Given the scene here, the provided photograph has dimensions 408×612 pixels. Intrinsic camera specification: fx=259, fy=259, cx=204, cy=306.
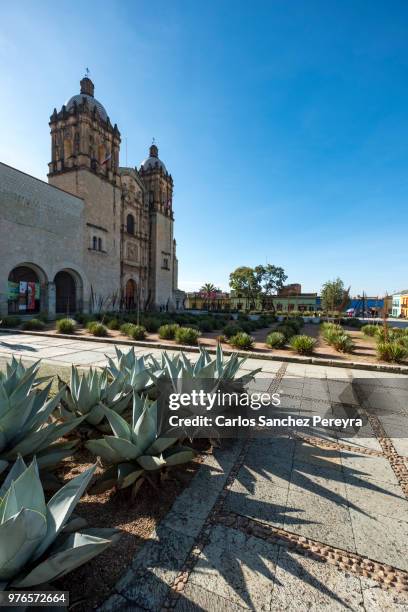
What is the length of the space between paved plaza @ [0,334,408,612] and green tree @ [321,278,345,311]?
39.0 meters

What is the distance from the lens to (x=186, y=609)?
137 centimetres

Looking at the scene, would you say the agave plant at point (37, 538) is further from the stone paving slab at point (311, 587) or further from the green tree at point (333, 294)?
the green tree at point (333, 294)

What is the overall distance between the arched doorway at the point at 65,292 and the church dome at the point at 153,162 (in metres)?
21.6

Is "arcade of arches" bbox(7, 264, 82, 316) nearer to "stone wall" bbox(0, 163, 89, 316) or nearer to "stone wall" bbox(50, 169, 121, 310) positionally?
"stone wall" bbox(0, 163, 89, 316)

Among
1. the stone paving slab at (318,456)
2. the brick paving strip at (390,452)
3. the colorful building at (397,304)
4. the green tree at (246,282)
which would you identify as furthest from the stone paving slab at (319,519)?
the colorful building at (397,304)

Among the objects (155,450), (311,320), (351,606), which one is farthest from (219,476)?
(311,320)

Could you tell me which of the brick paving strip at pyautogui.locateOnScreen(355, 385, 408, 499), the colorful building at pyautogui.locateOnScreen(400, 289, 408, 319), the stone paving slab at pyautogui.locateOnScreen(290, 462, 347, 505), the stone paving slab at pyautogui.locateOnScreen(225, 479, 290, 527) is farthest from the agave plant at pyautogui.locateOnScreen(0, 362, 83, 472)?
the colorful building at pyautogui.locateOnScreen(400, 289, 408, 319)

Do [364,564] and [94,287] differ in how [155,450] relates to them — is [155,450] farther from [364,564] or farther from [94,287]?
[94,287]

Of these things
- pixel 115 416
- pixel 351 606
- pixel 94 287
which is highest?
pixel 94 287

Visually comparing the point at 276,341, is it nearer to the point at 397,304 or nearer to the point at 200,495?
the point at 200,495

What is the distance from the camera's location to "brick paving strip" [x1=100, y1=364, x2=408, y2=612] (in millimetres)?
1430

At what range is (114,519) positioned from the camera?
6.29ft

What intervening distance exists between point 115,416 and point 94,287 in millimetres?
25129

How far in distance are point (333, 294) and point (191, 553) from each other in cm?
4539
